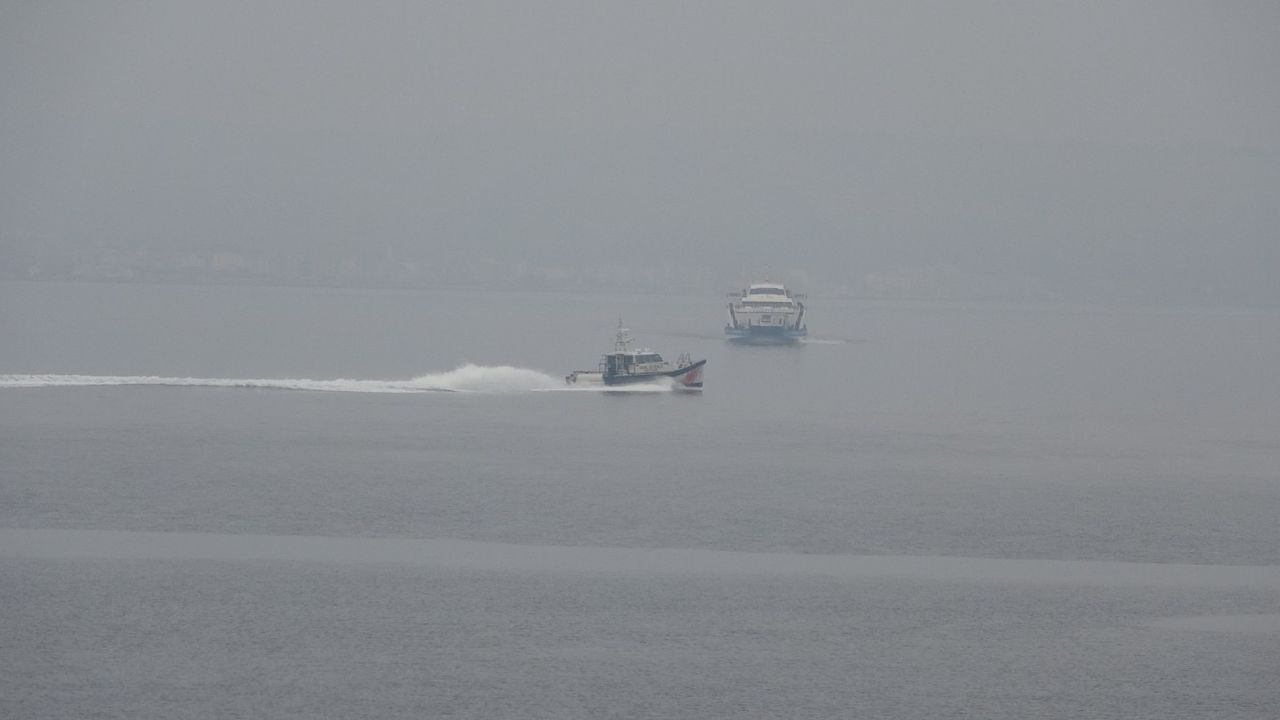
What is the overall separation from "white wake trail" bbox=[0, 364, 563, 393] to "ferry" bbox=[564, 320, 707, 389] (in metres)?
4.12

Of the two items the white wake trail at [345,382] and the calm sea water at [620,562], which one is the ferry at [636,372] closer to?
the white wake trail at [345,382]

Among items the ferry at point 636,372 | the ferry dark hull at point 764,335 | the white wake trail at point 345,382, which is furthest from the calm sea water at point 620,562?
the ferry dark hull at point 764,335

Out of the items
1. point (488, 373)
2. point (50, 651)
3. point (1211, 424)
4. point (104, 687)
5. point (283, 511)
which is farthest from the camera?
point (488, 373)

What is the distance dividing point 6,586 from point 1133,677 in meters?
30.1

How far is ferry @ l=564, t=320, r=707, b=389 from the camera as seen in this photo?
10175 cm

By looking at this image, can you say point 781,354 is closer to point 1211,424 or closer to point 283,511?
point 1211,424

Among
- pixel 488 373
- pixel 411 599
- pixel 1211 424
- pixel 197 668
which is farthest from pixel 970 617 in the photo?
pixel 488 373

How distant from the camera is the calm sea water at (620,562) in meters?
34.0

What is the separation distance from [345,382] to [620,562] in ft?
194

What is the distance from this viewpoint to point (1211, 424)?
94438 millimetres

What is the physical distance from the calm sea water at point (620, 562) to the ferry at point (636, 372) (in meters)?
8.69

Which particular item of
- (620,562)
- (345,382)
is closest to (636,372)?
(345,382)

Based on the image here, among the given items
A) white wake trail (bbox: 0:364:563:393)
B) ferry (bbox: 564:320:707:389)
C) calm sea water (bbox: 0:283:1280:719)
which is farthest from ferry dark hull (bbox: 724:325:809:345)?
calm sea water (bbox: 0:283:1280:719)

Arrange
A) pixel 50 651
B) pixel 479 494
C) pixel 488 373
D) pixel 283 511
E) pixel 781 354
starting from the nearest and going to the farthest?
pixel 50 651 → pixel 283 511 → pixel 479 494 → pixel 488 373 → pixel 781 354
